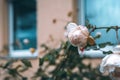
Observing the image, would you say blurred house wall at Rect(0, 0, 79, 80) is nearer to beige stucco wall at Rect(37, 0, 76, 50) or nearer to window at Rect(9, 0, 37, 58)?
beige stucco wall at Rect(37, 0, 76, 50)

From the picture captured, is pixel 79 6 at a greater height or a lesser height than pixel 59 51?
greater

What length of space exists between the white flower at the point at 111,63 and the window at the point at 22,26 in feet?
10.7

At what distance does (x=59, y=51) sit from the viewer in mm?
2994

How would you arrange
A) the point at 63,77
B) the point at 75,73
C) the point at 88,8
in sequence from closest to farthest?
the point at 63,77
the point at 75,73
the point at 88,8

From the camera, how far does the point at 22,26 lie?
4.96 m

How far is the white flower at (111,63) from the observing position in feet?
4.77

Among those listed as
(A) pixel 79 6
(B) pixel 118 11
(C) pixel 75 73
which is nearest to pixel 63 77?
(C) pixel 75 73

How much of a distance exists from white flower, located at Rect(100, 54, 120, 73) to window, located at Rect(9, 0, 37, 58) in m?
3.26

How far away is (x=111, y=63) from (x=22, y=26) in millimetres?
3566

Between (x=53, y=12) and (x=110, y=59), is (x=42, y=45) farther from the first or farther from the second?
(x=110, y=59)

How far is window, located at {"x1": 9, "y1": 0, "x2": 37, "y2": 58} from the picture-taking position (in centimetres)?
482

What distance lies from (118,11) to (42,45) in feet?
2.83

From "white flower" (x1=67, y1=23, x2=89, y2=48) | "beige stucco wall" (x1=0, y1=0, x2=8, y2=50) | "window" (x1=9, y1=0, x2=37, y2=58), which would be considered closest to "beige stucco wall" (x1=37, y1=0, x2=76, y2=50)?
"window" (x1=9, y1=0, x2=37, y2=58)

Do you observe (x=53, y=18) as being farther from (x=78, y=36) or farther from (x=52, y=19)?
(x=78, y=36)
